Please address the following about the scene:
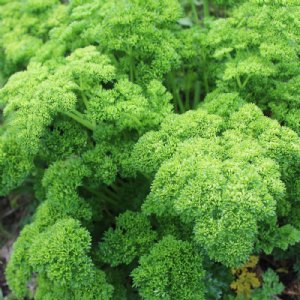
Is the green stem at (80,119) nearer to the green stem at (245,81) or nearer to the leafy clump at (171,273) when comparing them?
the leafy clump at (171,273)

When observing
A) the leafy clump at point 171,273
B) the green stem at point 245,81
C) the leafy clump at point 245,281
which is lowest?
the leafy clump at point 245,281

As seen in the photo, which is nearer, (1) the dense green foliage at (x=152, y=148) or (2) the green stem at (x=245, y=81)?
(1) the dense green foliage at (x=152, y=148)

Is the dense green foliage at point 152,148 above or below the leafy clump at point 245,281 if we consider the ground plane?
above

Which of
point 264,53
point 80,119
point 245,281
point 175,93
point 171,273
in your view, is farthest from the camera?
point 175,93

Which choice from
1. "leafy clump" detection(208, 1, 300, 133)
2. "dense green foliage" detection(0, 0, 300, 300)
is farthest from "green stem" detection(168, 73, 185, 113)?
"leafy clump" detection(208, 1, 300, 133)

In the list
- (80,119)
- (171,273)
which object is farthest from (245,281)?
(80,119)

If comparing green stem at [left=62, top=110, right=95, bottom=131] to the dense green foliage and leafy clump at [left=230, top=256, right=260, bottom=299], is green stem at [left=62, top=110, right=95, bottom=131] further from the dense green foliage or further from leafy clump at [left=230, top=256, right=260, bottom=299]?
leafy clump at [left=230, top=256, right=260, bottom=299]

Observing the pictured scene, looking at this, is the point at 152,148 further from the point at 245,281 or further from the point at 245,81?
the point at 245,281

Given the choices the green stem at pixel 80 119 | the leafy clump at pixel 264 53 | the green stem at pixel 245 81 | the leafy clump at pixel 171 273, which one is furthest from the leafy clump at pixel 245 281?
the green stem at pixel 80 119
